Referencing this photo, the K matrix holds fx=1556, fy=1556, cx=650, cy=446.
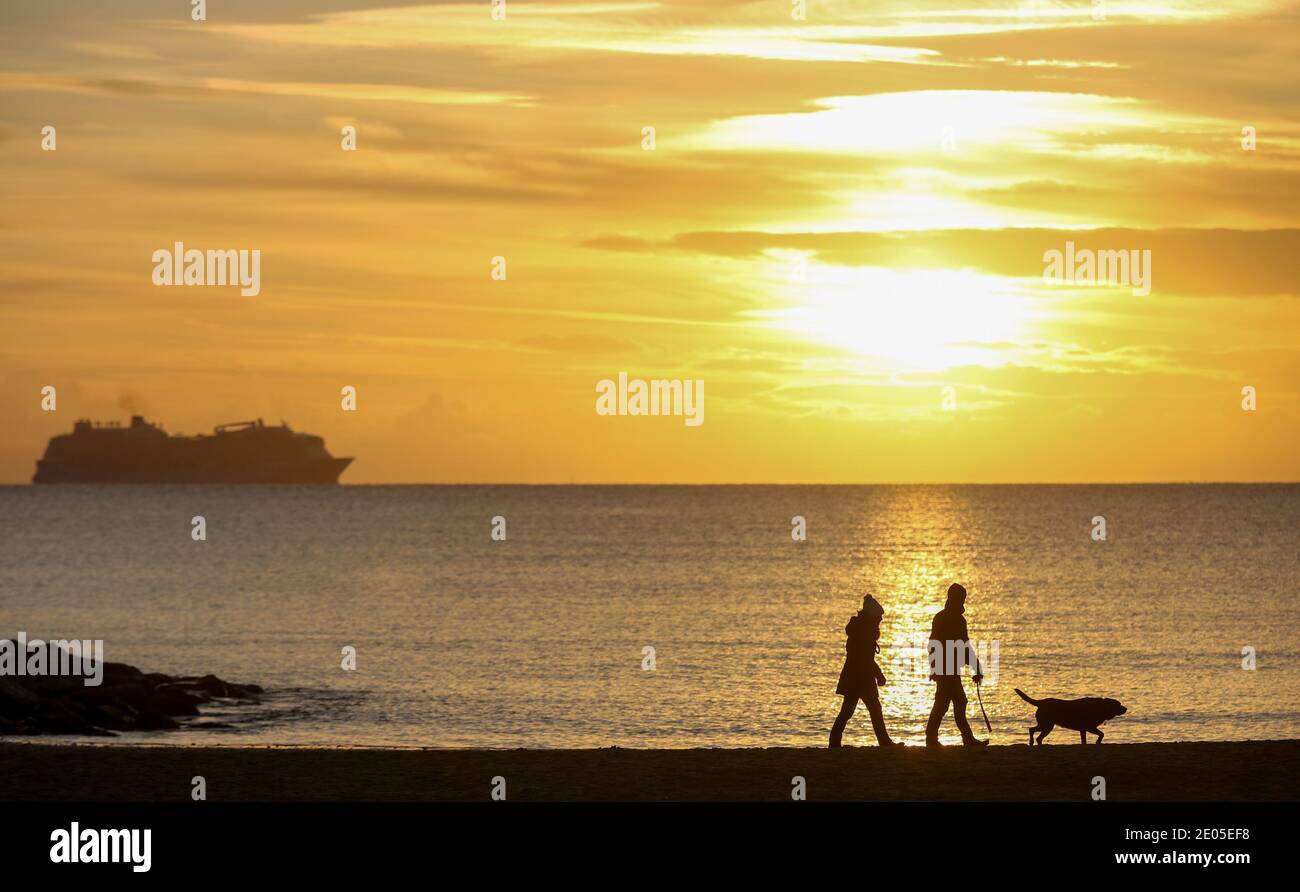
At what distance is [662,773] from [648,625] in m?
44.7

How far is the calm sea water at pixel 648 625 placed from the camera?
36156 mm

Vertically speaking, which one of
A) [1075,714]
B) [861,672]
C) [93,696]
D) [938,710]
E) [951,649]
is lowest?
[93,696]

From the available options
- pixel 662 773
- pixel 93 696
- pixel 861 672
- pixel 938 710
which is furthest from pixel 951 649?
pixel 93 696

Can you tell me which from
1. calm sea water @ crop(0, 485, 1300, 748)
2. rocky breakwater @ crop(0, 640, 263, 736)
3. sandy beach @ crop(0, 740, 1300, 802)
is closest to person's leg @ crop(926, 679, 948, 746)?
sandy beach @ crop(0, 740, 1300, 802)

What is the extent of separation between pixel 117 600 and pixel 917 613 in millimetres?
38044

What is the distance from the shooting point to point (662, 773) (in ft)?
52.4

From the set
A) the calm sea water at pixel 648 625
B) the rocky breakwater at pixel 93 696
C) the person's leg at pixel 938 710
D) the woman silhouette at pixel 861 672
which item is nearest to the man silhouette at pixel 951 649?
the person's leg at pixel 938 710

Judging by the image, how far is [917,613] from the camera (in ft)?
230

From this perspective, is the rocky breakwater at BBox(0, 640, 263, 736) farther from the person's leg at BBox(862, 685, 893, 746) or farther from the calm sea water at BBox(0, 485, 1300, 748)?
the person's leg at BBox(862, 685, 893, 746)

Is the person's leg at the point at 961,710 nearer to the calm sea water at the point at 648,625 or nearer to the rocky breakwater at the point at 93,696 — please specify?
the calm sea water at the point at 648,625

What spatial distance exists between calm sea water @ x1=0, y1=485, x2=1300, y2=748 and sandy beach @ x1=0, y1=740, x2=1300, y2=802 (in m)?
14.4

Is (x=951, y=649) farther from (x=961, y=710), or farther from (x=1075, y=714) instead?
(x=1075, y=714)
